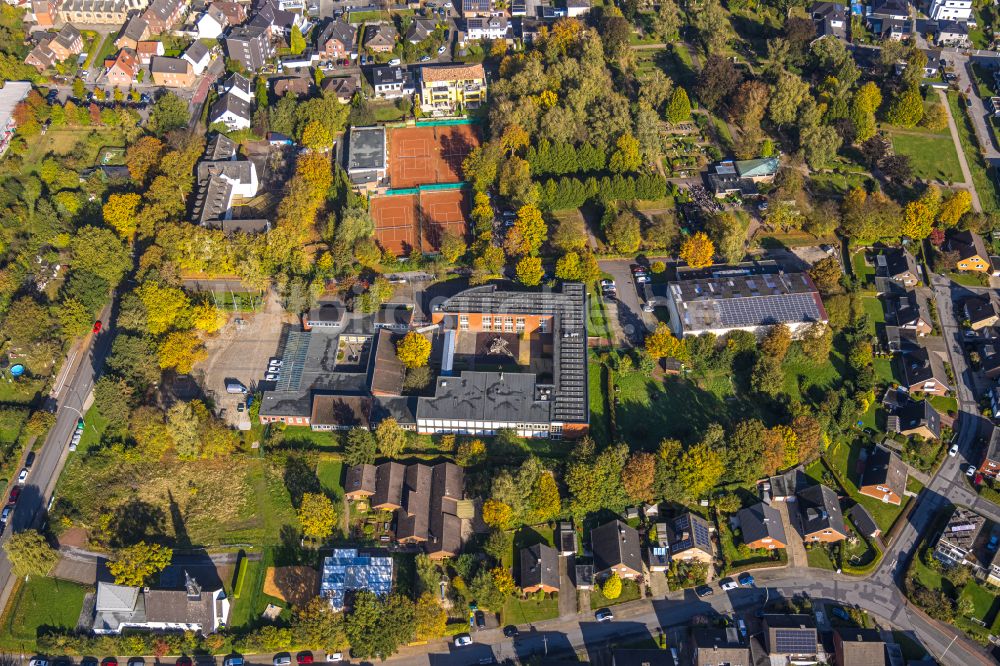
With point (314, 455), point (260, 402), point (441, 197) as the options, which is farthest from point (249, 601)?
point (441, 197)

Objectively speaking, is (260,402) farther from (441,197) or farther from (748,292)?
(748,292)

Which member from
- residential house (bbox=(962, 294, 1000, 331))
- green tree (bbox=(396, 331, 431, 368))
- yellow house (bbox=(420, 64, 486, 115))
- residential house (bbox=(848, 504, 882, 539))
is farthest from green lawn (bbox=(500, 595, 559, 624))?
yellow house (bbox=(420, 64, 486, 115))

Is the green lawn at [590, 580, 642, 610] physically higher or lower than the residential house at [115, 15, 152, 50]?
lower

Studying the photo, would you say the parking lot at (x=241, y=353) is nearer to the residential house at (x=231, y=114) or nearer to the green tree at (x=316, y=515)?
the green tree at (x=316, y=515)

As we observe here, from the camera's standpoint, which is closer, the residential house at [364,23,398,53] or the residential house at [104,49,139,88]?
the residential house at [104,49,139,88]

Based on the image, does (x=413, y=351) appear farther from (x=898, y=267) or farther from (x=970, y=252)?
(x=970, y=252)

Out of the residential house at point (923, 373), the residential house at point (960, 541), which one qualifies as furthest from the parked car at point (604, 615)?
the residential house at point (923, 373)

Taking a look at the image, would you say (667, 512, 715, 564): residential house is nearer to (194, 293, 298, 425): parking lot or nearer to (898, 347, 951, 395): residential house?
(898, 347, 951, 395): residential house
